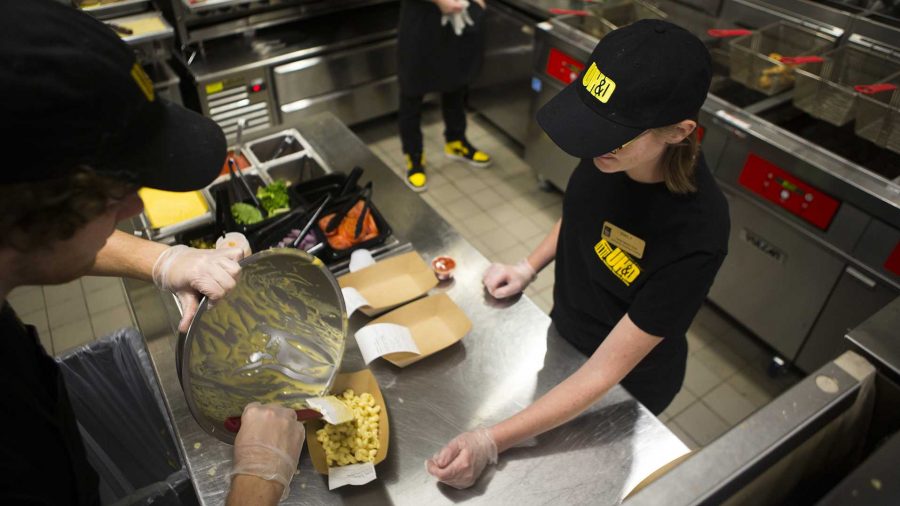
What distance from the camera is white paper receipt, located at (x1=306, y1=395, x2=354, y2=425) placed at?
1228mm

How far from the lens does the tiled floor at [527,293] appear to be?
2561 millimetres

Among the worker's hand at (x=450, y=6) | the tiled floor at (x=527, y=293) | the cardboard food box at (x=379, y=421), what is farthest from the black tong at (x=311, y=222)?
the worker's hand at (x=450, y=6)

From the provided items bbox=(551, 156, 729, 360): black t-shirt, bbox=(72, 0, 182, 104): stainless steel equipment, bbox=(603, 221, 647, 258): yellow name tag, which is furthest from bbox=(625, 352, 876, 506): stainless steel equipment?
bbox=(72, 0, 182, 104): stainless steel equipment

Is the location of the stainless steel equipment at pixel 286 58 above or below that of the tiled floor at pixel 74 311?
above

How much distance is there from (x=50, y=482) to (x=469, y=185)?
3.03 metres

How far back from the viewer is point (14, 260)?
2.55 ft

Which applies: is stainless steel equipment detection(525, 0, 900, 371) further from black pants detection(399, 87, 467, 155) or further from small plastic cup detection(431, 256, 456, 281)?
small plastic cup detection(431, 256, 456, 281)

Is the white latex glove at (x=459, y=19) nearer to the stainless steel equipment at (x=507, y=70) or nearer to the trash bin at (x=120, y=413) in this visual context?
the stainless steel equipment at (x=507, y=70)

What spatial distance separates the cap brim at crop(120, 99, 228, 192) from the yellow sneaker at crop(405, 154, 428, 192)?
2.67m

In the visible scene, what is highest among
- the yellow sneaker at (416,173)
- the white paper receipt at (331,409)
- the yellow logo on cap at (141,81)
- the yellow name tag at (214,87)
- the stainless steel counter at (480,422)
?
the yellow logo on cap at (141,81)

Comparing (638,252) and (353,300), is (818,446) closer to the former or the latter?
(638,252)

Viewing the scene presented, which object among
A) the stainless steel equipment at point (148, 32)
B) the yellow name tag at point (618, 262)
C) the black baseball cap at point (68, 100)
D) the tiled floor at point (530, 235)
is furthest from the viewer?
the stainless steel equipment at point (148, 32)

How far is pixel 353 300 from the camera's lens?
1.59 m

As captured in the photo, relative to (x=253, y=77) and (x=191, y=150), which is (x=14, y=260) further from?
(x=253, y=77)
